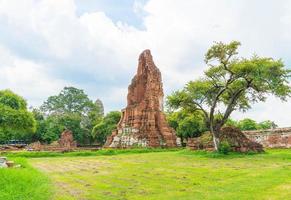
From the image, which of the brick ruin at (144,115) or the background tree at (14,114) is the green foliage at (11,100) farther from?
the brick ruin at (144,115)

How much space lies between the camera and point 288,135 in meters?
33.1

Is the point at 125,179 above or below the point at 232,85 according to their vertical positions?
below

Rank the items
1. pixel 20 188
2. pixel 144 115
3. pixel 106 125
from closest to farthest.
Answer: pixel 20 188
pixel 144 115
pixel 106 125

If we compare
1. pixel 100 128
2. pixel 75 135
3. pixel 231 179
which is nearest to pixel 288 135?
pixel 231 179

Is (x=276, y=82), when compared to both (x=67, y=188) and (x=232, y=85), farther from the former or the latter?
(x=67, y=188)

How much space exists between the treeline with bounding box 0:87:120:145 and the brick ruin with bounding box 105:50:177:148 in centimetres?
1080

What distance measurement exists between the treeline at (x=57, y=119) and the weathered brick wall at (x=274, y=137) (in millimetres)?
23090

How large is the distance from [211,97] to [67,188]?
64.8 ft

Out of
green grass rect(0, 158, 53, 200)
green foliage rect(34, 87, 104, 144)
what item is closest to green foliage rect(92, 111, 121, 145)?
green foliage rect(34, 87, 104, 144)

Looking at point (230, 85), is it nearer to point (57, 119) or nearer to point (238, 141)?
point (238, 141)

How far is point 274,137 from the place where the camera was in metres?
34.6

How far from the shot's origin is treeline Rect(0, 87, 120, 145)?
32.0 metres

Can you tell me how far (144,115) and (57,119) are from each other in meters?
34.3

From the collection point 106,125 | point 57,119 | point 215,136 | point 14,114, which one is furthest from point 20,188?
point 57,119
